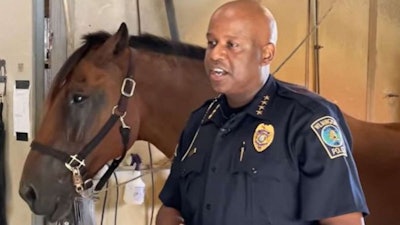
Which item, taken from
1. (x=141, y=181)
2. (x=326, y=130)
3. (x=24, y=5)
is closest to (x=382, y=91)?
(x=141, y=181)

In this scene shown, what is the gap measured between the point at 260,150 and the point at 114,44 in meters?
0.90

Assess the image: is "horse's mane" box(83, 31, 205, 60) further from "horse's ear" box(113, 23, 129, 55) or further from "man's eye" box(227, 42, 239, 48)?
"man's eye" box(227, 42, 239, 48)

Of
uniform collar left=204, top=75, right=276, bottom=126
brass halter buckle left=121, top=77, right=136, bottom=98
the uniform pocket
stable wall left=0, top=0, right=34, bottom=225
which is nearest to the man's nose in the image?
uniform collar left=204, top=75, right=276, bottom=126

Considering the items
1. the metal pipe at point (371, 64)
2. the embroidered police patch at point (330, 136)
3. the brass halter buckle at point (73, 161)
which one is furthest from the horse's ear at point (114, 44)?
the metal pipe at point (371, 64)

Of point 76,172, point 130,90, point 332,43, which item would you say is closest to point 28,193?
point 76,172

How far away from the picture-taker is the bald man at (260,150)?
1.11 metres

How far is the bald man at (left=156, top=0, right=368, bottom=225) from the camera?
3.64ft

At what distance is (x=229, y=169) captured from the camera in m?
1.19

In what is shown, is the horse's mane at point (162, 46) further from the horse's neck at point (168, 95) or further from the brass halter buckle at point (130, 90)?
the brass halter buckle at point (130, 90)

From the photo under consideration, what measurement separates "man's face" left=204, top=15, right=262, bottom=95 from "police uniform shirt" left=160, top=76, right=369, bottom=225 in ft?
0.19

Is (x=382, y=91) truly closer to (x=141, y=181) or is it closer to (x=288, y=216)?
(x=141, y=181)

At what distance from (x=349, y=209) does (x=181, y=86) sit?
1035mm

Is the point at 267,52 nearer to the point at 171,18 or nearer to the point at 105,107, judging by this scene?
the point at 105,107

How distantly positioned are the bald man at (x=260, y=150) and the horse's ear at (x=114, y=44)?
71 cm
